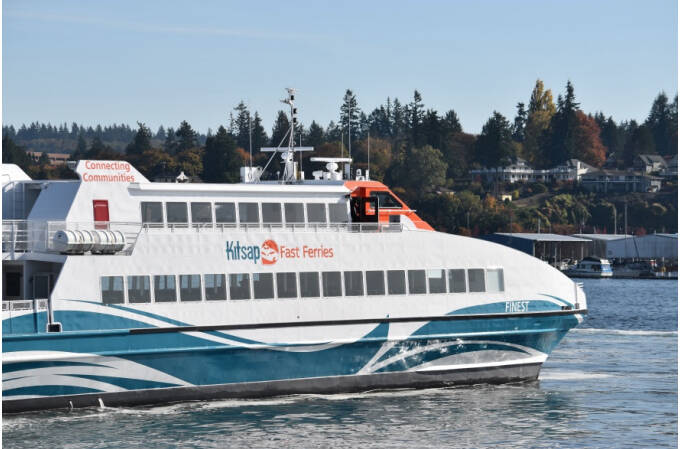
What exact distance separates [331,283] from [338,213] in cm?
219

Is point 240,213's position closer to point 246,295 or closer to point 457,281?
point 246,295

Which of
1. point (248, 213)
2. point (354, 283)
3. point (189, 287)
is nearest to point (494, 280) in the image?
point (354, 283)

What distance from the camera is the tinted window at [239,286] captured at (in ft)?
81.4

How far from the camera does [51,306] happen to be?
22.8 m

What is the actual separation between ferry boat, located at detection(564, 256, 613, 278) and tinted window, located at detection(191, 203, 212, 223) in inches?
3950

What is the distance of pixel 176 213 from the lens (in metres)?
25.5

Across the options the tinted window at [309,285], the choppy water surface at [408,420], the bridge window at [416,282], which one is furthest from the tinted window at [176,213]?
the bridge window at [416,282]

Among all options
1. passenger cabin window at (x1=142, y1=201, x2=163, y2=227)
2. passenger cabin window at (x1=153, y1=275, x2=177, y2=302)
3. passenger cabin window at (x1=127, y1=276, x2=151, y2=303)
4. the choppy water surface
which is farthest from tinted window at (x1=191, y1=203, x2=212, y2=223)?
the choppy water surface

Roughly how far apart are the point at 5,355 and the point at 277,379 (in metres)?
6.18

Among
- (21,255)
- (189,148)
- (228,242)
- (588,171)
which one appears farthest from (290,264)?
(588,171)

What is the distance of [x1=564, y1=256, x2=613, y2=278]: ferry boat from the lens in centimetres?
12188

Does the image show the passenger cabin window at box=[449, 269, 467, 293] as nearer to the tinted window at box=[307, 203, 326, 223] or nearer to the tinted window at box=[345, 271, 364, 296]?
the tinted window at box=[345, 271, 364, 296]

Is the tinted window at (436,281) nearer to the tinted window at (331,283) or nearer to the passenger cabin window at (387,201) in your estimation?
the tinted window at (331,283)

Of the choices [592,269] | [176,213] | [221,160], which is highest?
[221,160]
